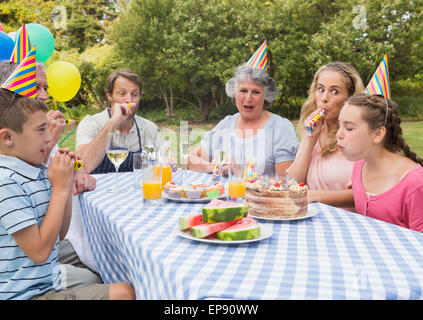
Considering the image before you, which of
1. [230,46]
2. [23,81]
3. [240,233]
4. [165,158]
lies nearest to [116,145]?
[165,158]

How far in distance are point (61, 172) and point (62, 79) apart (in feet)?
6.36

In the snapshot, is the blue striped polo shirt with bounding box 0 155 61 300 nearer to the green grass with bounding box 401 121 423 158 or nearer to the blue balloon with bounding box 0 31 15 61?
the blue balloon with bounding box 0 31 15 61

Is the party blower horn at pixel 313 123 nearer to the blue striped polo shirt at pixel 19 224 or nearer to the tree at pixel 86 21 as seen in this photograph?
the blue striped polo shirt at pixel 19 224

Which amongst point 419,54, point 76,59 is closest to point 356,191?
point 419,54

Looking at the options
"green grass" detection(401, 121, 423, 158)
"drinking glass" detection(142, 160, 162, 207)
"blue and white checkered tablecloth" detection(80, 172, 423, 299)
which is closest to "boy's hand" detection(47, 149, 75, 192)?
"blue and white checkered tablecloth" detection(80, 172, 423, 299)

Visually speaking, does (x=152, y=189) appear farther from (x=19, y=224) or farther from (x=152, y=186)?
(x=19, y=224)

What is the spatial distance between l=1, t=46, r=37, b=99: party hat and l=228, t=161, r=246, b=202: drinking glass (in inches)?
34.9

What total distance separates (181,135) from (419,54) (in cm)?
1059

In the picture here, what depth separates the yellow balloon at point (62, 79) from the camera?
10.5 ft

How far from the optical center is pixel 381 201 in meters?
1.90

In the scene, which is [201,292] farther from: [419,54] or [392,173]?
[419,54]

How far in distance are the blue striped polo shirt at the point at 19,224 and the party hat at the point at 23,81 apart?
0.84ft

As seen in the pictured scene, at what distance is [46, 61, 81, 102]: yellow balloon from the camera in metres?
3.21

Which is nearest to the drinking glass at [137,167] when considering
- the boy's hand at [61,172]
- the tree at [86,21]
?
the boy's hand at [61,172]
